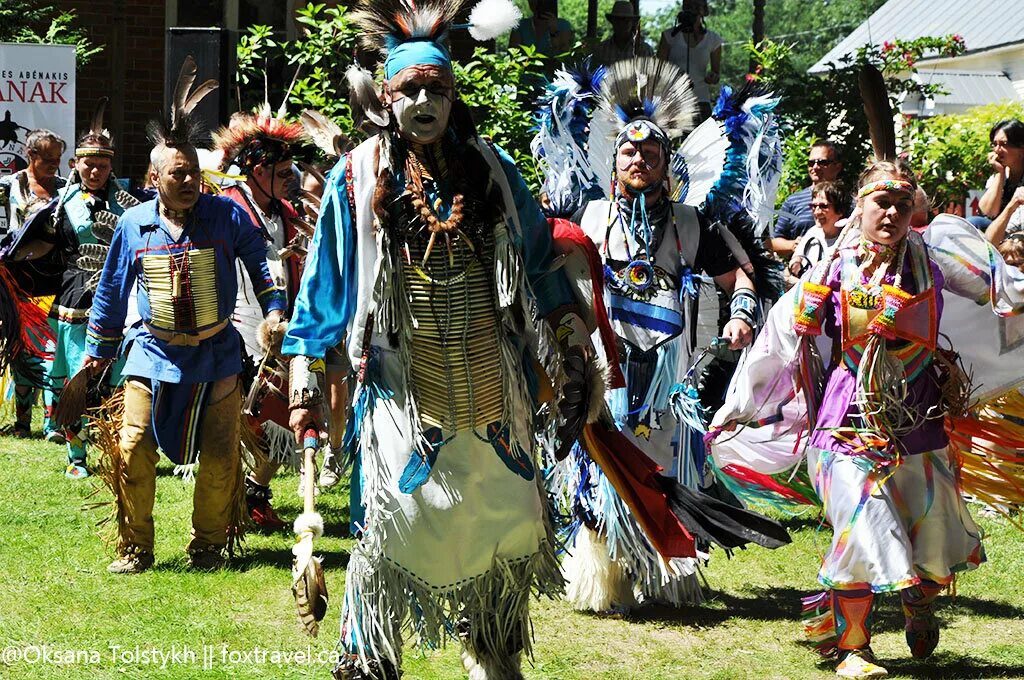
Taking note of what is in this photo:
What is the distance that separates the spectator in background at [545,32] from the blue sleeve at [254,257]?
19.2 ft

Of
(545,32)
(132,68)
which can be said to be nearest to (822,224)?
Result: (545,32)

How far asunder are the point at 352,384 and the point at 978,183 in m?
10.5

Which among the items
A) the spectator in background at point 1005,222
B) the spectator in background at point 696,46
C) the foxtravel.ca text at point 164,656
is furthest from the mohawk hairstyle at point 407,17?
the spectator in background at point 696,46

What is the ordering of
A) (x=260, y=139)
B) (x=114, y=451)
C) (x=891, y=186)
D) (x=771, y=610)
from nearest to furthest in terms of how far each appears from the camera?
(x=891, y=186)
(x=771, y=610)
(x=114, y=451)
(x=260, y=139)

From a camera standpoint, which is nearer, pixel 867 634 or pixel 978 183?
pixel 867 634

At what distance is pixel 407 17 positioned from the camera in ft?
13.6

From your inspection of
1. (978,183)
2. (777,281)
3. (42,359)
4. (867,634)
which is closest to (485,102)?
(42,359)

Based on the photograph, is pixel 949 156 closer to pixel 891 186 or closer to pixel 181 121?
pixel 891 186

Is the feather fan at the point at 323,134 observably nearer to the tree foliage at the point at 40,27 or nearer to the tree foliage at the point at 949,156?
the tree foliage at the point at 40,27

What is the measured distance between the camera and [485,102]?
9.36m

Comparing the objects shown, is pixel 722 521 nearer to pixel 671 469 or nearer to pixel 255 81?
pixel 671 469

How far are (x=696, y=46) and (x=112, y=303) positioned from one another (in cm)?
739

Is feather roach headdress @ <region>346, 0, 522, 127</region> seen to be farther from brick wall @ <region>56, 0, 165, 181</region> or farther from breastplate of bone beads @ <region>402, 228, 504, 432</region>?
brick wall @ <region>56, 0, 165, 181</region>

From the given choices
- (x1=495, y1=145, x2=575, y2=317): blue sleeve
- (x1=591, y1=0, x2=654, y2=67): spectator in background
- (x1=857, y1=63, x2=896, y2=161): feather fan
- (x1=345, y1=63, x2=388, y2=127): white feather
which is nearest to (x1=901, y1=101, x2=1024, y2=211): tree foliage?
(x1=591, y1=0, x2=654, y2=67): spectator in background
